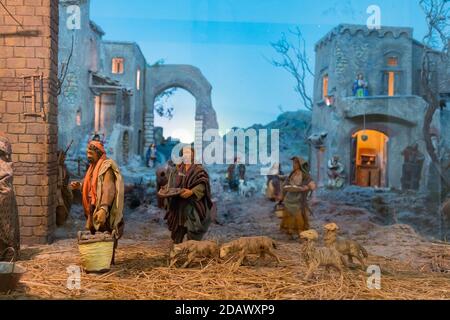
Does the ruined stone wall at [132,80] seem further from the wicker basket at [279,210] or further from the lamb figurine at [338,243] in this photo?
the lamb figurine at [338,243]

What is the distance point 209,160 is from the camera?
20.5 ft

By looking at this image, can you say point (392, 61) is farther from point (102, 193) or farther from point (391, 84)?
point (102, 193)

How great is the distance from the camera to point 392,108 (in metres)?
6.66

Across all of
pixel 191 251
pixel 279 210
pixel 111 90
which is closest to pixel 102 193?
pixel 191 251

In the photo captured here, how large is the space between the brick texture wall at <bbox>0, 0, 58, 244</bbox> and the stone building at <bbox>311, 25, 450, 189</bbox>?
392 cm

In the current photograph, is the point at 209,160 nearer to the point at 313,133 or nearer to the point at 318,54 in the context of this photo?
the point at 313,133

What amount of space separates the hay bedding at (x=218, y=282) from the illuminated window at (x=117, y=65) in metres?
3.07

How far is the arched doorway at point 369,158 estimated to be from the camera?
6.61 m

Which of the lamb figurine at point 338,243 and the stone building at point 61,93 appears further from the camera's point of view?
the stone building at point 61,93

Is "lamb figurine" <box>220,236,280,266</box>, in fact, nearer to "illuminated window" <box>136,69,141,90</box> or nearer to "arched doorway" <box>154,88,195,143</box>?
"arched doorway" <box>154,88,195,143</box>

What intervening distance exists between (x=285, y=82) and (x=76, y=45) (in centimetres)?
317

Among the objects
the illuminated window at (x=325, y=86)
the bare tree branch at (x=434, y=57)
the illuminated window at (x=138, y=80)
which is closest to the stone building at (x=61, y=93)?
the illuminated window at (x=138, y=80)

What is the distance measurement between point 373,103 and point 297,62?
134 cm
